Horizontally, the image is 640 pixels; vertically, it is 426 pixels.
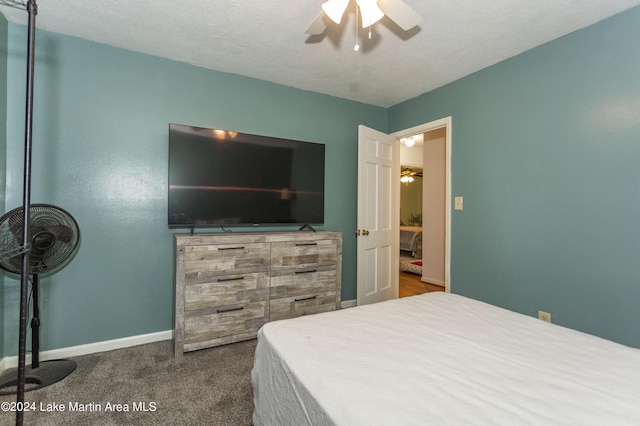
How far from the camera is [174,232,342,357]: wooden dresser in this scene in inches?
90.1

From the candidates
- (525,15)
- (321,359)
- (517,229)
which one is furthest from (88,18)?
(517,229)

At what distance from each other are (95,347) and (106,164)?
4.93 ft

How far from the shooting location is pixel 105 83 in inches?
95.0

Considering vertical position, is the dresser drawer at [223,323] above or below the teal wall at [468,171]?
below

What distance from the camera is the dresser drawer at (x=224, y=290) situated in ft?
7.54

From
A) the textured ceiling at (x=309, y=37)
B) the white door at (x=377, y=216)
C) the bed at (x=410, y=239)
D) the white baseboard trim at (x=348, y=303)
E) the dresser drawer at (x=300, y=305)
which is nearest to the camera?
the textured ceiling at (x=309, y=37)

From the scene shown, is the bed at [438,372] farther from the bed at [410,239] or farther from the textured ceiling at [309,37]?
the bed at [410,239]

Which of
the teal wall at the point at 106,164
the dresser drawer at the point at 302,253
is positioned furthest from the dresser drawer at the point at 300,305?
the teal wall at the point at 106,164

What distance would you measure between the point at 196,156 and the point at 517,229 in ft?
9.37

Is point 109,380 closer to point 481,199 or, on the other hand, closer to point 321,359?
point 321,359

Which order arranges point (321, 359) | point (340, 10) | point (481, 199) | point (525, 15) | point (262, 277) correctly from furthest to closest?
point (481, 199) < point (262, 277) < point (525, 15) < point (340, 10) < point (321, 359)

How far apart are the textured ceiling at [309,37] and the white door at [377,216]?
824mm

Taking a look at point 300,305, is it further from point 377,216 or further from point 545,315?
point 545,315

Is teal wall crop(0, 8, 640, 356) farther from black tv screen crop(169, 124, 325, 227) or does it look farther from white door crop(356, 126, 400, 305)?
white door crop(356, 126, 400, 305)
